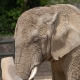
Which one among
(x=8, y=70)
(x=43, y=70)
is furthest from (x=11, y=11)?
(x=8, y=70)

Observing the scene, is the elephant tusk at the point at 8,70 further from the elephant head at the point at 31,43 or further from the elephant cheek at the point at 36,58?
the elephant cheek at the point at 36,58

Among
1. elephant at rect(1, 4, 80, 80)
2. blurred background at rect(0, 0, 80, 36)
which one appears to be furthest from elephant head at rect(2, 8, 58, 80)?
blurred background at rect(0, 0, 80, 36)

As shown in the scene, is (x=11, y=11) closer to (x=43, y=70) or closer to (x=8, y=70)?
(x=43, y=70)

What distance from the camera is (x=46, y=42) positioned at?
237 centimetres

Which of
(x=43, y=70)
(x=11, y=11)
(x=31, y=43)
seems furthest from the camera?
(x=11, y=11)

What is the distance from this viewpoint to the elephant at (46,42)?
229cm

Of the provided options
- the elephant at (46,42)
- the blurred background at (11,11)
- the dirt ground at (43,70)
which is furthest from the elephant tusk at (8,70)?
the blurred background at (11,11)

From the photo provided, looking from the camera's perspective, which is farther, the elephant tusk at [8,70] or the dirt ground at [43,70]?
the dirt ground at [43,70]

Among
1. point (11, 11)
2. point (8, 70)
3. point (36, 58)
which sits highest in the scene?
point (36, 58)

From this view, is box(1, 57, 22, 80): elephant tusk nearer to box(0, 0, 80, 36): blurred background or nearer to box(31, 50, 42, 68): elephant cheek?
box(31, 50, 42, 68): elephant cheek

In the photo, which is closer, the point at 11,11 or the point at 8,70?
the point at 8,70

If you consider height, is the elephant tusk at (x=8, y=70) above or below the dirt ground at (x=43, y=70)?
above

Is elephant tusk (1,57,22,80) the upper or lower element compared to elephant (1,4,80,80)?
lower

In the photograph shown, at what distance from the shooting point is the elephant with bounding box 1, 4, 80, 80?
7.53ft
